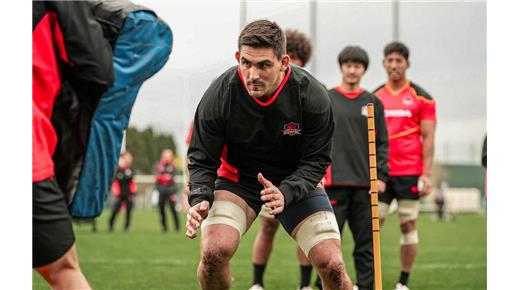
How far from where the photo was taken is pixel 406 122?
29.4 ft

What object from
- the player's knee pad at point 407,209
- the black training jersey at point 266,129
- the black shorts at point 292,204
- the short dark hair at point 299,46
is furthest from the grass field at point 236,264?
the black training jersey at point 266,129

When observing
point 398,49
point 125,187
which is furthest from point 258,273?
point 125,187

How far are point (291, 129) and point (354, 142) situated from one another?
9.26 feet

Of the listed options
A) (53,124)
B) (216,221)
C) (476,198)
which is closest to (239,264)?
(216,221)

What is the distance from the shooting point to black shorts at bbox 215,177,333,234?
5.57 metres

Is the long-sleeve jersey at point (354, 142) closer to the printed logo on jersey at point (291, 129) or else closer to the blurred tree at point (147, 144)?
the printed logo on jersey at point (291, 129)

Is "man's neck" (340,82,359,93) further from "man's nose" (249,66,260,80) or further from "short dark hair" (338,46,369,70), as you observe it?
"man's nose" (249,66,260,80)

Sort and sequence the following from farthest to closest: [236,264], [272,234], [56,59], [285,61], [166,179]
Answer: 1. [166,179]
2. [236,264]
3. [272,234]
4. [285,61]
5. [56,59]

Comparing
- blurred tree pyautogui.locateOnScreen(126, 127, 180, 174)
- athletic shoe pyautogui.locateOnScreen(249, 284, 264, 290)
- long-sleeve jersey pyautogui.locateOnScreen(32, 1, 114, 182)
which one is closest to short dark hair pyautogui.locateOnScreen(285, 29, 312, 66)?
athletic shoe pyautogui.locateOnScreen(249, 284, 264, 290)

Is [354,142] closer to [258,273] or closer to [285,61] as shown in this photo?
[258,273]

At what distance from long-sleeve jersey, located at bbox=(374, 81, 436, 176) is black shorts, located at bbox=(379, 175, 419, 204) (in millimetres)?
55

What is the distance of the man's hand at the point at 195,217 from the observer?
4938 mm

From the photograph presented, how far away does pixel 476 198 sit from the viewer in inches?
1875
